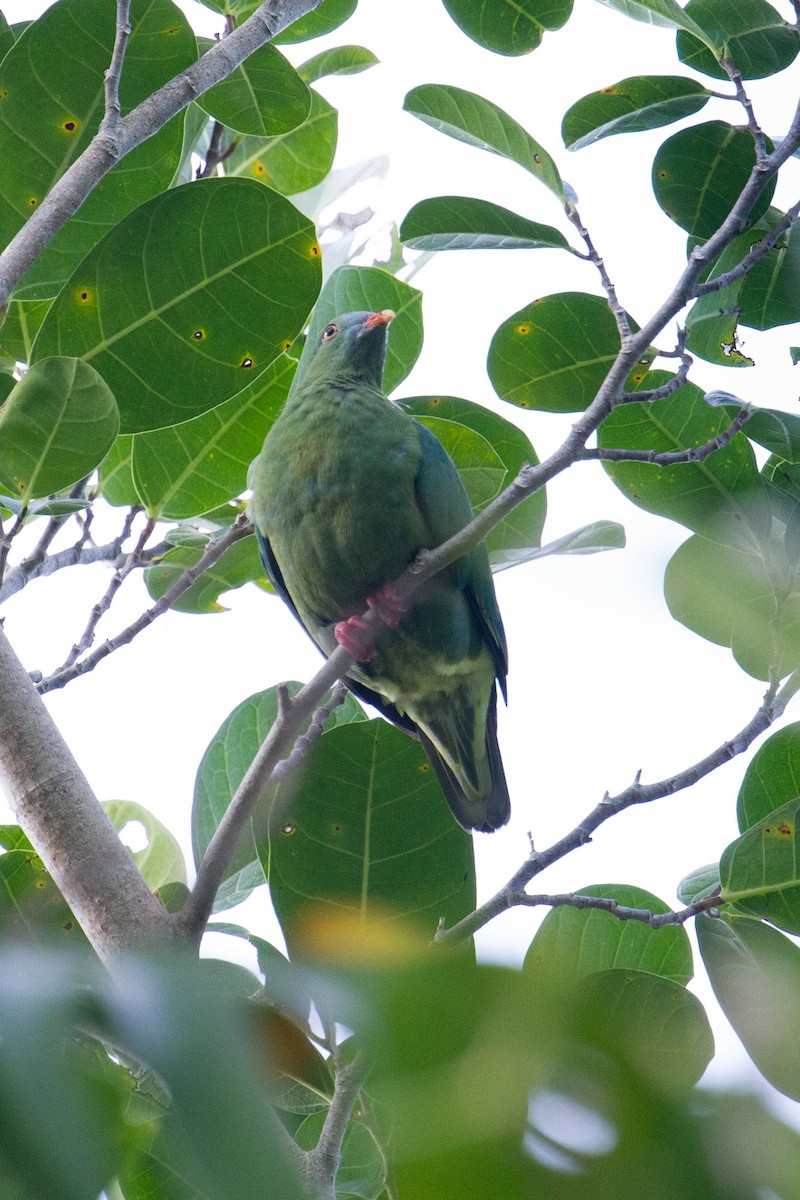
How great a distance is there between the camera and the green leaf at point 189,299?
2.36 m

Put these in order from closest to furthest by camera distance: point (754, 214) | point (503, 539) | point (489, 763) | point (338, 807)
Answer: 1. point (338, 807)
2. point (754, 214)
3. point (503, 539)
4. point (489, 763)

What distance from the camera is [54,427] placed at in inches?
89.7

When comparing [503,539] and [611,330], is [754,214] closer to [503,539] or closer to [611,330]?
[611,330]

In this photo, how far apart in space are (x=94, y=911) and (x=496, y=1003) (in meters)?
1.55

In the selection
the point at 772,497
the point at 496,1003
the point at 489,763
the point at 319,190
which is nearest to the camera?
the point at 496,1003

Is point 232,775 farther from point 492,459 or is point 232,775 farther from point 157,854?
point 492,459

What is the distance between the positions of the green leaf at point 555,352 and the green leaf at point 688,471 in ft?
0.37

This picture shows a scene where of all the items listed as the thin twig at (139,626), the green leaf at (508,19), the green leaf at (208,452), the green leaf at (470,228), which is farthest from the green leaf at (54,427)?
the green leaf at (508,19)

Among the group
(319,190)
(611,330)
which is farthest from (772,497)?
(319,190)

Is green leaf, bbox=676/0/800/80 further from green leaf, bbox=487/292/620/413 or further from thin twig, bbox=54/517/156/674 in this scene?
thin twig, bbox=54/517/156/674

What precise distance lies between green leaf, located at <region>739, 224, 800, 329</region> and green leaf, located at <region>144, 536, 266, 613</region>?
4.85 ft

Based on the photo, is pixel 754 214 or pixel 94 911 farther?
pixel 754 214

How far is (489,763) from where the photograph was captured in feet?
11.1

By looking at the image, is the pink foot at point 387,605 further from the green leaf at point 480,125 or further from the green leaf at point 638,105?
the green leaf at point 638,105
